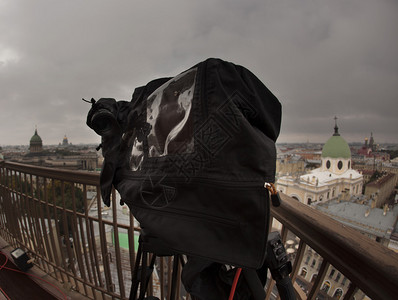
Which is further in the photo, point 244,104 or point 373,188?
point 373,188

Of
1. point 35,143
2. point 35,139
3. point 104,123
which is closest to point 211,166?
point 104,123

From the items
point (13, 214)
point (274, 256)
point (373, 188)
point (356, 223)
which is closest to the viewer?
point (274, 256)

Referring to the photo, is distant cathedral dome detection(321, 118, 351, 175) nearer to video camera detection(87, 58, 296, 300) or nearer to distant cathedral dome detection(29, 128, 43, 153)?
video camera detection(87, 58, 296, 300)

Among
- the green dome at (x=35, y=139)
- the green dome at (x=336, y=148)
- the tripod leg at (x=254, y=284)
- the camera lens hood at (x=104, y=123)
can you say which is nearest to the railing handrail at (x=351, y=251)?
the tripod leg at (x=254, y=284)

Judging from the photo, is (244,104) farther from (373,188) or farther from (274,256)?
(373,188)

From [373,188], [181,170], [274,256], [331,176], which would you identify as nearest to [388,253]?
→ [274,256]

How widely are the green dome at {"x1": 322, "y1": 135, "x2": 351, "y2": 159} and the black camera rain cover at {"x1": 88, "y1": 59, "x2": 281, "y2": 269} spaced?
26797mm

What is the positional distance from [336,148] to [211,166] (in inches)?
1062

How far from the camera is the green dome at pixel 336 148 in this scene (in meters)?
22.1

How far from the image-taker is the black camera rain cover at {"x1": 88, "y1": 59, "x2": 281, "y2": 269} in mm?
459

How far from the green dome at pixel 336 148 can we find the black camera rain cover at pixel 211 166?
1055 inches

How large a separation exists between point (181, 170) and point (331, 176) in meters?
26.0

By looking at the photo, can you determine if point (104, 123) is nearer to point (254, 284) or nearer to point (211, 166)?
point (211, 166)

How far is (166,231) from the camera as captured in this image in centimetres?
55
